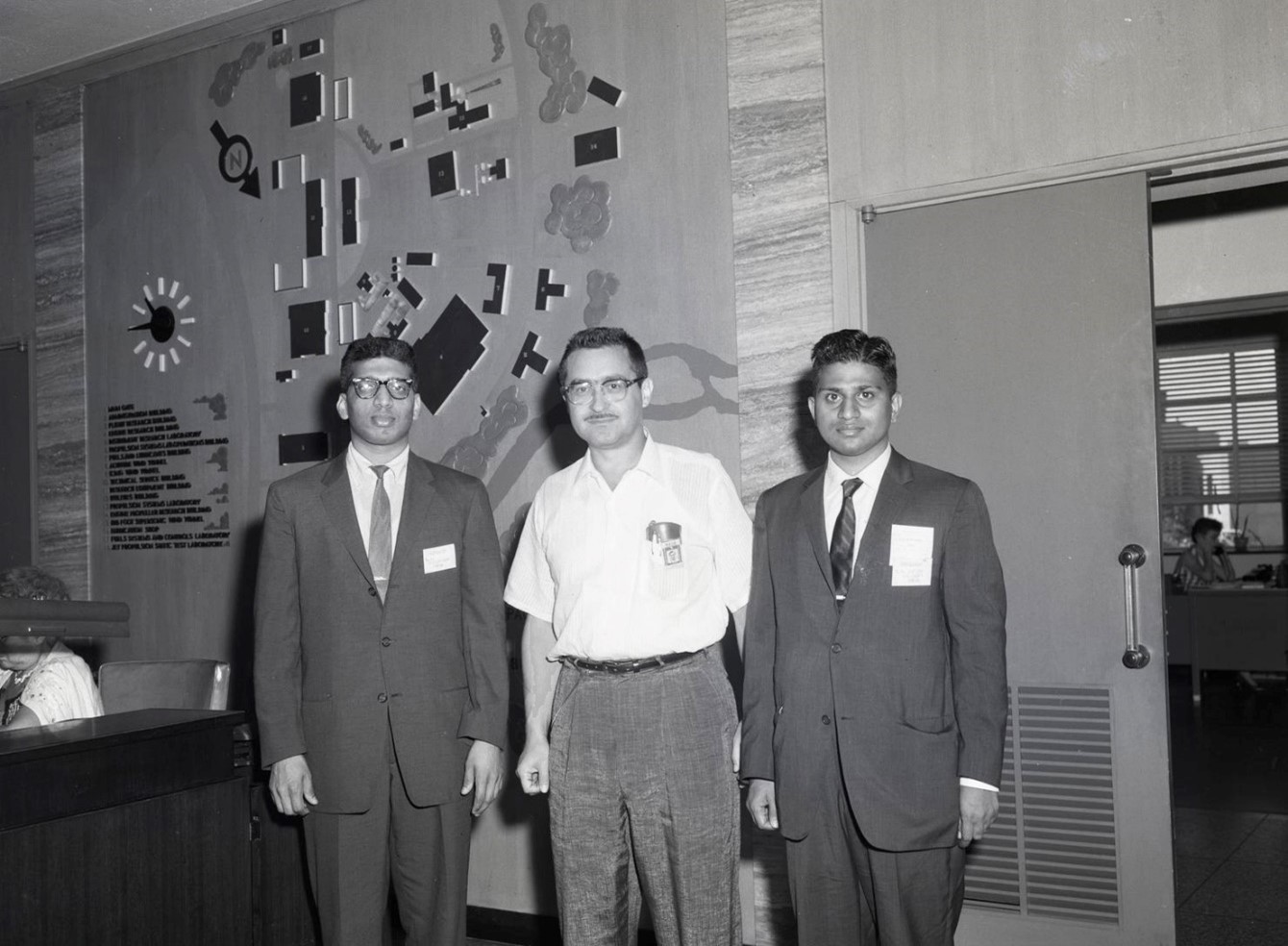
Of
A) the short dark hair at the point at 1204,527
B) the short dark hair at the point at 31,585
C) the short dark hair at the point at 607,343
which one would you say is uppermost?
the short dark hair at the point at 607,343

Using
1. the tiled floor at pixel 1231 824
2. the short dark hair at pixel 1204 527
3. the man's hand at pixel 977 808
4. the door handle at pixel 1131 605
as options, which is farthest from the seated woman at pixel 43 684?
the short dark hair at pixel 1204 527

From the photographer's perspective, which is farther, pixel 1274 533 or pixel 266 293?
pixel 1274 533

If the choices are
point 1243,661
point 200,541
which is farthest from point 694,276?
point 1243,661

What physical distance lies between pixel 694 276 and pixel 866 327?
588mm

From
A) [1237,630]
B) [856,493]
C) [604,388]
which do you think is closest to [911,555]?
[856,493]

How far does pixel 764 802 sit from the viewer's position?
2367 mm

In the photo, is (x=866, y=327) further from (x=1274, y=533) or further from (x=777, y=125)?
(x=1274, y=533)

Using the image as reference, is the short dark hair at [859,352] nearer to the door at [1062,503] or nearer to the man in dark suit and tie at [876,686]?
the man in dark suit and tie at [876,686]

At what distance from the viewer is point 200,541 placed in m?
4.68

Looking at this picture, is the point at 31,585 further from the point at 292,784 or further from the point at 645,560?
the point at 645,560

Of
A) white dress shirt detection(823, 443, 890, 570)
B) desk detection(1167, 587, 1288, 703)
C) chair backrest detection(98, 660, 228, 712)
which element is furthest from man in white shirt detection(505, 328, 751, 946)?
desk detection(1167, 587, 1288, 703)

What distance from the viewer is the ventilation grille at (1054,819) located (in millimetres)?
3127

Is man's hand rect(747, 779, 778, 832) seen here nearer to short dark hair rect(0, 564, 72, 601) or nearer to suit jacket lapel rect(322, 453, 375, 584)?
suit jacket lapel rect(322, 453, 375, 584)

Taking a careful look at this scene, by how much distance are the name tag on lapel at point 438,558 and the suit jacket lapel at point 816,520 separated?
35.2 inches
